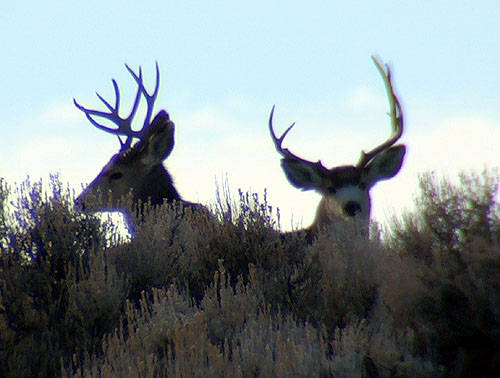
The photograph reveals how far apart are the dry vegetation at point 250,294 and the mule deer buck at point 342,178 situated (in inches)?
17.4

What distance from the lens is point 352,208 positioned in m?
10.2

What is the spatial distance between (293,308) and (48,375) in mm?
2417

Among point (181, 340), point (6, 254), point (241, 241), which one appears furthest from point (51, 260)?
point (181, 340)

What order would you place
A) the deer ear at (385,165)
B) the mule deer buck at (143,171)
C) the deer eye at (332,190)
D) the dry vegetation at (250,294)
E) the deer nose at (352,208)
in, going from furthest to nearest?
the mule deer buck at (143,171) < the deer ear at (385,165) < the deer eye at (332,190) < the deer nose at (352,208) < the dry vegetation at (250,294)

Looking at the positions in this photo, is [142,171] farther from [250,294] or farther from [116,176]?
[250,294]

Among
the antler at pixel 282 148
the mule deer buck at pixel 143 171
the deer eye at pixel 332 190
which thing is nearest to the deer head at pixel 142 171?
the mule deer buck at pixel 143 171

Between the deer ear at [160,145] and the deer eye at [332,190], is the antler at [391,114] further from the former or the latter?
the deer ear at [160,145]

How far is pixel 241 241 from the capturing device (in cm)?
924

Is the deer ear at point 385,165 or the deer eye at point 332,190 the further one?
the deer ear at point 385,165

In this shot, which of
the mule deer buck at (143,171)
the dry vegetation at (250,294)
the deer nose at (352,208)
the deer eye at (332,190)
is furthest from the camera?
the mule deer buck at (143,171)

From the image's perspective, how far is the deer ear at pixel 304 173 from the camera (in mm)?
10734

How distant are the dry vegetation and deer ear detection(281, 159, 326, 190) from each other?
0.92 m

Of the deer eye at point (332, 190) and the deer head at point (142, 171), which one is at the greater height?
the deer head at point (142, 171)

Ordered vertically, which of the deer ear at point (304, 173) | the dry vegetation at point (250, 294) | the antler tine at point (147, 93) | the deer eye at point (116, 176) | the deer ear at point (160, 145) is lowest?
the dry vegetation at point (250, 294)
